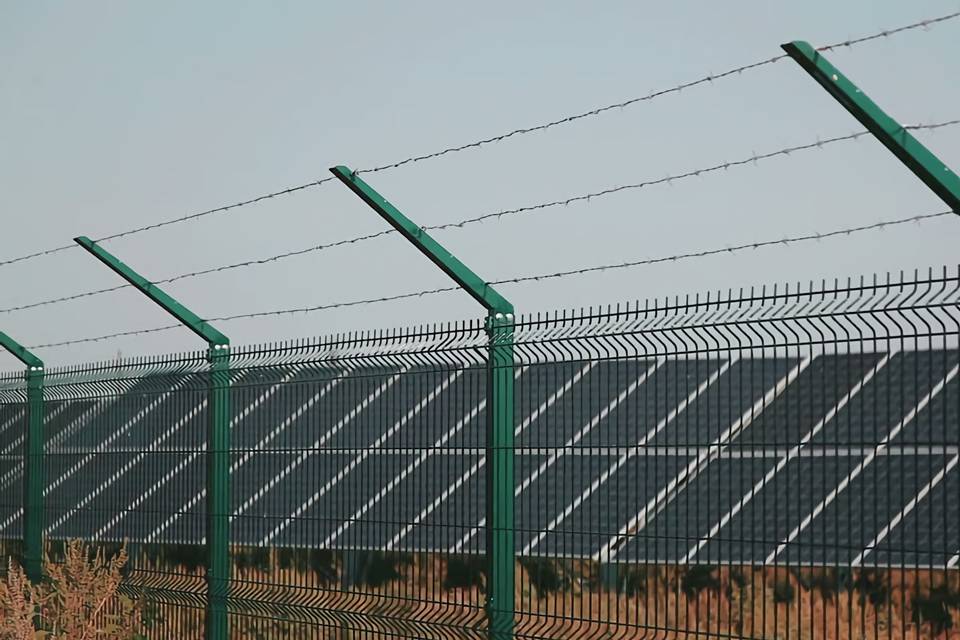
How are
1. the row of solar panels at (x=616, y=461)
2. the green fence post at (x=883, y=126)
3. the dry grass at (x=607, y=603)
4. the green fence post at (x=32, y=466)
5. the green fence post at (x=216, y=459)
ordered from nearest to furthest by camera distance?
the green fence post at (x=883, y=126), the dry grass at (x=607, y=603), the row of solar panels at (x=616, y=461), the green fence post at (x=216, y=459), the green fence post at (x=32, y=466)

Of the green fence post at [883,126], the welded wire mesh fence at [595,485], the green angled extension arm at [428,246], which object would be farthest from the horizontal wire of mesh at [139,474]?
the green fence post at [883,126]

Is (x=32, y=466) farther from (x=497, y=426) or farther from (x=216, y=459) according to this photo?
(x=497, y=426)

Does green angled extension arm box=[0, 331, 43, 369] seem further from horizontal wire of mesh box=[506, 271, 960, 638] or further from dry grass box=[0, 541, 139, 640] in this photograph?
horizontal wire of mesh box=[506, 271, 960, 638]

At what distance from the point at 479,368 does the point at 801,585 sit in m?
2.08

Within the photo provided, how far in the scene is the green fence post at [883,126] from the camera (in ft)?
16.8

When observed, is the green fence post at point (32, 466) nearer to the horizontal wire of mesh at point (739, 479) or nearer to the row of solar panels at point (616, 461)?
the row of solar panels at point (616, 461)

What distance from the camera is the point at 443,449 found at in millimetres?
7418

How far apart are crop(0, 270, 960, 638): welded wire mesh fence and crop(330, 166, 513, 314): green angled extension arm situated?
7.7 inches

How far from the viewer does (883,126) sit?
16.9 ft

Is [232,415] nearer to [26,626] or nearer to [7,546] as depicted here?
[26,626]

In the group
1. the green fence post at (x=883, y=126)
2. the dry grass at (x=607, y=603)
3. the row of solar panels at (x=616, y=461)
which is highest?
the green fence post at (x=883, y=126)

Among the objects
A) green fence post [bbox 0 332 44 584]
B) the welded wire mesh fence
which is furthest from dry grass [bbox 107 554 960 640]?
green fence post [bbox 0 332 44 584]

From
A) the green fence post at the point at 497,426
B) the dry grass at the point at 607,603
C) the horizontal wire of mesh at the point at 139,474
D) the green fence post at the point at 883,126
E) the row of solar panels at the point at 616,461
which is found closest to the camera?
the green fence post at the point at 883,126

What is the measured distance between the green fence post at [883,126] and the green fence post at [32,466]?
7.58 metres
